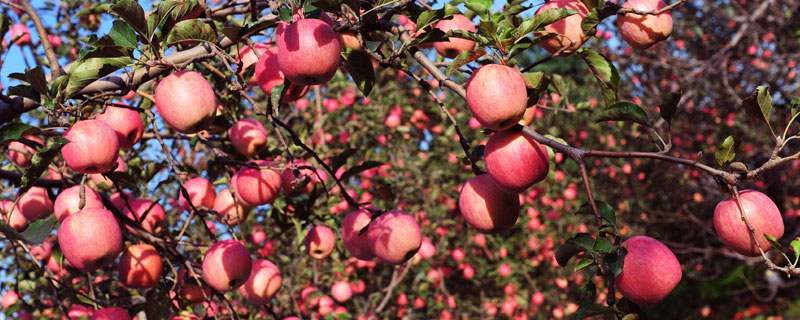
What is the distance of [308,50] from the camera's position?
1174mm

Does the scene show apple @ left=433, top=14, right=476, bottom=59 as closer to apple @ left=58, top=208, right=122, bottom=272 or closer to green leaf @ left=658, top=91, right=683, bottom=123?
green leaf @ left=658, top=91, right=683, bottom=123

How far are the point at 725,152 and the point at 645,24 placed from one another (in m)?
0.42

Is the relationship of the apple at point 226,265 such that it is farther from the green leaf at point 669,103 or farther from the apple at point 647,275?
the green leaf at point 669,103

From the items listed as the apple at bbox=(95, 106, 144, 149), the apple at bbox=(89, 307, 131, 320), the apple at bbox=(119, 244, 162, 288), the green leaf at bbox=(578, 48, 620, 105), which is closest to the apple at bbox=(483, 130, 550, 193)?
the green leaf at bbox=(578, 48, 620, 105)

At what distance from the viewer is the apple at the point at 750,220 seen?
3.79 ft

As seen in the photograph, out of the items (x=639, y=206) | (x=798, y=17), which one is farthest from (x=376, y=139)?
(x=798, y=17)

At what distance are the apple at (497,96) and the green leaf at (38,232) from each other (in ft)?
3.19

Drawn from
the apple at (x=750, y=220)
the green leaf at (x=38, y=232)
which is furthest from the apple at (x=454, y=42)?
the green leaf at (x=38, y=232)

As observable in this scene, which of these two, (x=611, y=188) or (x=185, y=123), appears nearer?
(x=185, y=123)

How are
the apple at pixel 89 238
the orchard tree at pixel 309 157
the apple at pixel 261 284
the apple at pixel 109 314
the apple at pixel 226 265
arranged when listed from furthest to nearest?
the apple at pixel 261 284 < the apple at pixel 109 314 < the apple at pixel 226 265 < the apple at pixel 89 238 < the orchard tree at pixel 309 157

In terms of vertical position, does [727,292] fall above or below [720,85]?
below

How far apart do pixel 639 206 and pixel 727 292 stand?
2059 millimetres

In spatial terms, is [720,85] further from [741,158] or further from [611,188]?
[611,188]

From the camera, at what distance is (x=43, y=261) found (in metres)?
2.47
